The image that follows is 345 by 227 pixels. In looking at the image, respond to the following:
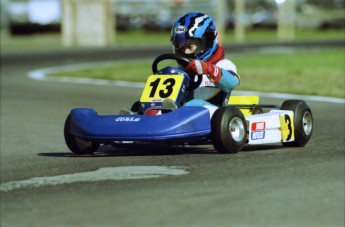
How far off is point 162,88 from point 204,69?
0.41 metres

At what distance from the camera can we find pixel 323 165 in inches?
315

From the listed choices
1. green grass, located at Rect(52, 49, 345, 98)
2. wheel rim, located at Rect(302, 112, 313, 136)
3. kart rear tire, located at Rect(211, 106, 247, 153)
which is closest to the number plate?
kart rear tire, located at Rect(211, 106, 247, 153)

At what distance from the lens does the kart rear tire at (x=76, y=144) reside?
9.17 metres

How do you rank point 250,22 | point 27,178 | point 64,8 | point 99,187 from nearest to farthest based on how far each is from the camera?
point 99,187 → point 27,178 → point 64,8 → point 250,22

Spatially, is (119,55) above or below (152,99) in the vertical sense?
below

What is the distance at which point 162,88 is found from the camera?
365 inches

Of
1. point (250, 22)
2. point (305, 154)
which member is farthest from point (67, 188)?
point (250, 22)

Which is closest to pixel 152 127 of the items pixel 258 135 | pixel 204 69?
pixel 204 69

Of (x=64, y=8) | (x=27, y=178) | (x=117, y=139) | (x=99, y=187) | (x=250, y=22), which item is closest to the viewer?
(x=99, y=187)

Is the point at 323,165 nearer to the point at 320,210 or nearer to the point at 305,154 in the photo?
the point at 305,154

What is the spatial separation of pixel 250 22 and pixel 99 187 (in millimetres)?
51257

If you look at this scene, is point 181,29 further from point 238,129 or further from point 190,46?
point 238,129

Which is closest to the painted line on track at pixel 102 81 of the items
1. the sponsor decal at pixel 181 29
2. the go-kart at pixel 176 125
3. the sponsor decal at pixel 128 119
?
the go-kart at pixel 176 125

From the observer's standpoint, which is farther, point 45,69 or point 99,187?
point 45,69
